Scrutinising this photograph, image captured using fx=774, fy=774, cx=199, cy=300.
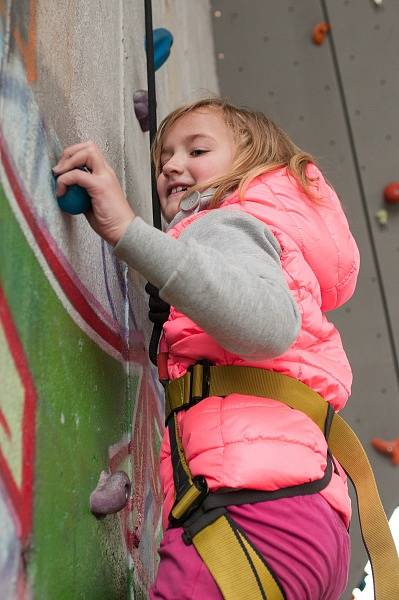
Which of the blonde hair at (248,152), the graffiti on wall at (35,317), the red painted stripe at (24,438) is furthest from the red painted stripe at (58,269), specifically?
the blonde hair at (248,152)

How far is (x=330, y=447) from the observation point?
99 centimetres

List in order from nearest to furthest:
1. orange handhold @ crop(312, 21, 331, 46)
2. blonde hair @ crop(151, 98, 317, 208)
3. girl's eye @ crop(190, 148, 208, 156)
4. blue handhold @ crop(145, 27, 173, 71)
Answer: blonde hair @ crop(151, 98, 317, 208) → girl's eye @ crop(190, 148, 208, 156) → blue handhold @ crop(145, 27, 173, 71) → orange handhold @ crop(312, 21, 331, 46)

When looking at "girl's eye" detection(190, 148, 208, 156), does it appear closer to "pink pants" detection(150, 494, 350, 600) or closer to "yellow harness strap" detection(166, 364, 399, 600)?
"yellow harness strap" detection(166, 364, 399, 600)

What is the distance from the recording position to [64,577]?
750 millimetres

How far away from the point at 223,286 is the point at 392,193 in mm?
2052

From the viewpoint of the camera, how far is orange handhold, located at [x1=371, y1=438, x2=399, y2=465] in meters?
2.43

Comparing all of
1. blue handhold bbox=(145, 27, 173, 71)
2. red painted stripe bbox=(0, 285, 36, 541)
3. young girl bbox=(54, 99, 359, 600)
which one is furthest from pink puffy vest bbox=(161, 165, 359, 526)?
blue handhold bbox=(145, 27, 173, 71)

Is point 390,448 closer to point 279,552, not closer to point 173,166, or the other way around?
point 173,166

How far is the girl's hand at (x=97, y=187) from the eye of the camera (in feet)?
2.68

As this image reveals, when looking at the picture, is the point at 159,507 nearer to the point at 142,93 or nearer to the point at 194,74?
the point at 142,93

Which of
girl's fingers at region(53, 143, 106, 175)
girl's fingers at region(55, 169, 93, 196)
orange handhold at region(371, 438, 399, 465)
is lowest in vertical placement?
orange handhold at region(371, 438, 399, 465)

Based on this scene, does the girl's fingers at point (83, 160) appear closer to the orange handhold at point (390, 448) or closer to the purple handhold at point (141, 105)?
the purple handhold at point (141, 105)

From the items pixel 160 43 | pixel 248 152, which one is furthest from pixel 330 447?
pixel 160 43

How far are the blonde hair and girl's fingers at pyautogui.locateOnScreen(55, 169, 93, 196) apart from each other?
21cm
